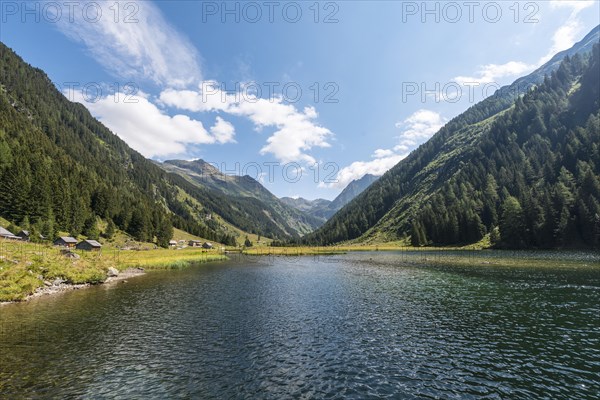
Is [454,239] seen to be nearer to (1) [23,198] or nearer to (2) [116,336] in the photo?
(2) [116,336]

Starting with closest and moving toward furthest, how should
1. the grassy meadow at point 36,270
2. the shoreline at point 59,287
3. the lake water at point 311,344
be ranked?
the lake water at point 311,344
the grassy meadow at point 36,270
the shoreline at point 59,287

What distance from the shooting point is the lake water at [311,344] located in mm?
18547

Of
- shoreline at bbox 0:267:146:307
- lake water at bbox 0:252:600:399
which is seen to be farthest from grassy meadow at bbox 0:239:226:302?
lake water at bbox 0:252:600:399

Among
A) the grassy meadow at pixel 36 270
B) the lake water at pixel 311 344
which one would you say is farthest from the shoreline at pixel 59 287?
the lake water at pixel 311 344

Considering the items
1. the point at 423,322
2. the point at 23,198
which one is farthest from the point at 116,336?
the point at 23,198

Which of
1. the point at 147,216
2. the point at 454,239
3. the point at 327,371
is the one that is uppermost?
the point at 147,216

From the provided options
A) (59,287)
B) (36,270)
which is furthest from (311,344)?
(36,270)

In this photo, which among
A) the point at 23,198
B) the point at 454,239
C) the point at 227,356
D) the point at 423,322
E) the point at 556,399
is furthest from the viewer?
the point at 454,239

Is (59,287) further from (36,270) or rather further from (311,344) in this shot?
(311,344)

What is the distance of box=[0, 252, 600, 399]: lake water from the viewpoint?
1855 centimetres

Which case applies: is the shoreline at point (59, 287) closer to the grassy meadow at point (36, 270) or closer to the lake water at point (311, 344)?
the grassy meadow at point (36, 270)

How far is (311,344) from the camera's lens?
1040 inches

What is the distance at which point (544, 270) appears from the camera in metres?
63.9

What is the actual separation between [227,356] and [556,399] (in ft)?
69.0
